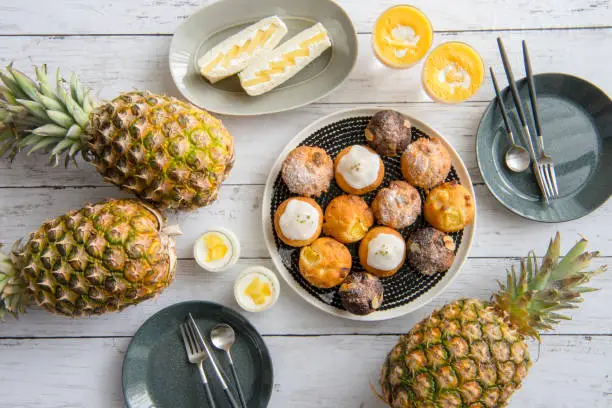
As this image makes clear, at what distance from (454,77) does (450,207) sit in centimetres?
59

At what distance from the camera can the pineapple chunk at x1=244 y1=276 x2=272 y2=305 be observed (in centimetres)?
210

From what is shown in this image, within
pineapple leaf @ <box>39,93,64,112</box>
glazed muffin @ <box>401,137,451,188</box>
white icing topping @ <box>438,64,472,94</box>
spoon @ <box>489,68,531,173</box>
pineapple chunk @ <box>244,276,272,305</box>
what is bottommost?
pineapple chunk @ <box>244,276,272,305</box>

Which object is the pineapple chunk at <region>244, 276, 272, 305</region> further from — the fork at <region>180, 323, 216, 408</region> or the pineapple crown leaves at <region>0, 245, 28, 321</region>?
the pineapple crown leaves at <region>0, 245, 28, 321</region>

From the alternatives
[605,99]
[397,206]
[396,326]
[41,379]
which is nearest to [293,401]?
[396,326]

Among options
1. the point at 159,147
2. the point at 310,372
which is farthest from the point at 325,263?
the point at 159,147

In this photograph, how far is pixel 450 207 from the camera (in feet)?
6.70

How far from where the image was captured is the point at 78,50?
225 centimetres

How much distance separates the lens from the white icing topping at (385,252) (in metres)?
2.03

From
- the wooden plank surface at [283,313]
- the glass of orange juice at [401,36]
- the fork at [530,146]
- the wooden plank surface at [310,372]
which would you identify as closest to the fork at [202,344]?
the wooden plank surface at [283,313]

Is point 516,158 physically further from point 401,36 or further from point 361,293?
point 361,293

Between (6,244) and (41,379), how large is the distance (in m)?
0.64

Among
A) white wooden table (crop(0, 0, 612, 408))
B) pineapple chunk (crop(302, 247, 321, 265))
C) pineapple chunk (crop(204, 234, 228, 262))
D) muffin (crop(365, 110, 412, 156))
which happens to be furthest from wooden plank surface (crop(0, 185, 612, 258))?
muffin (crop(365, 110, 412, 156))

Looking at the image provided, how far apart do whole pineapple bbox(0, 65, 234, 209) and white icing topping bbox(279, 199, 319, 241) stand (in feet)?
1.19

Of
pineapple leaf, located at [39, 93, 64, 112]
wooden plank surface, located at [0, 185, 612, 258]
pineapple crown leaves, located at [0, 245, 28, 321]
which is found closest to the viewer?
pineapple leaf, located at [39, 93, 64, 112]
